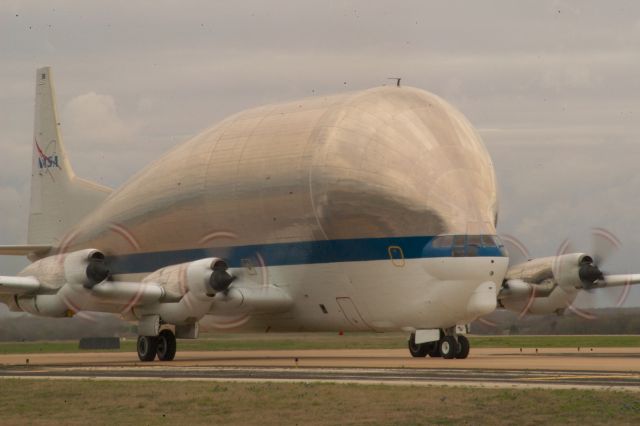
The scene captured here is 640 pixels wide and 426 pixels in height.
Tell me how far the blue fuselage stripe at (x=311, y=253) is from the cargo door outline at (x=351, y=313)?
60.1 inches

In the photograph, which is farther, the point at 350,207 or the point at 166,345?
the point at 166,345

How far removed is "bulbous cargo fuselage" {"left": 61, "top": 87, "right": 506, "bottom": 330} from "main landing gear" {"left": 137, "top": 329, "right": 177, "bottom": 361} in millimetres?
3377

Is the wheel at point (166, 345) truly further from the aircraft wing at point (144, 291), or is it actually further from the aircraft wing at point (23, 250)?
the aircraft wing at point (23, 250)

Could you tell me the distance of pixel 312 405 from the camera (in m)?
23.4

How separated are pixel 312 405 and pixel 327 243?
20.7m

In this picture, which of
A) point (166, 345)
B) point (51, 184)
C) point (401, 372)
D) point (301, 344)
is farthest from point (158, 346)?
point (301, 344)

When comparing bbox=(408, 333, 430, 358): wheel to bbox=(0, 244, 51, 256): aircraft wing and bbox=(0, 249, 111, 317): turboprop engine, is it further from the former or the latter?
bbox=(0, 244, 51, 256): aircraft wing

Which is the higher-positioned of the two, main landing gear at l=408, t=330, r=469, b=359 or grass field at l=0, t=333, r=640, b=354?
grass field at l=0, t=333, r=640, b=354

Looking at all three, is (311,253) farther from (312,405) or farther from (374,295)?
(312,405)

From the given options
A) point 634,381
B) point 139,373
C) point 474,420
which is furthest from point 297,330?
point 474,420

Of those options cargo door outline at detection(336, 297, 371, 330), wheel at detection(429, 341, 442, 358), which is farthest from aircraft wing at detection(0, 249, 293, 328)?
wheel at detection(429, 341, 442, 358)

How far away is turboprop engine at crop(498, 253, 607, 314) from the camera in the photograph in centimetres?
4753

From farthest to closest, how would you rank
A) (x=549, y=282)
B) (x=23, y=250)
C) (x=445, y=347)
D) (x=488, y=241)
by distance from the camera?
(x=23, y=250) → (x=549, y=282) → (x=445, y=347) → (x=488, y=241)

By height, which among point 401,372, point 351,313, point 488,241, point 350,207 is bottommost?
point 401,372
